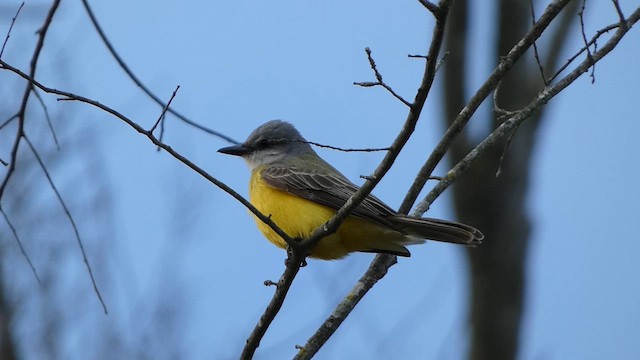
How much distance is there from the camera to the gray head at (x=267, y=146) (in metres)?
7.41

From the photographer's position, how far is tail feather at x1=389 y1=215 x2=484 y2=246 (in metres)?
5.60

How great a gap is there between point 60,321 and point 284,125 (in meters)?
3.22

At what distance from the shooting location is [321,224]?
6.05m

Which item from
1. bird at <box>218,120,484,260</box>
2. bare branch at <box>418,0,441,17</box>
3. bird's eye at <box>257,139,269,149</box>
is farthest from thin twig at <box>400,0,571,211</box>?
bird's eye at <box>257,139,269,149</box>

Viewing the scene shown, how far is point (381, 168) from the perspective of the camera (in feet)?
14.3

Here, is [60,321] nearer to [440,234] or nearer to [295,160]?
[295,160]

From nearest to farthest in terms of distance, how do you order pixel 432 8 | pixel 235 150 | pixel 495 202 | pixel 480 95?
1. pixel 432 8
2. pixel 480 95
3. pixel 235 150
4. pixel 495 202

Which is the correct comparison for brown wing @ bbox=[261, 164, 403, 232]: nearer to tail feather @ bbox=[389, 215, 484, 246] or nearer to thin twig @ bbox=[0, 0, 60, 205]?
tail feather @ bbox=[389, 215, 484, 246]

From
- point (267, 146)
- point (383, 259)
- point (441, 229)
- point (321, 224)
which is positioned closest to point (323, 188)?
point (321, 224)

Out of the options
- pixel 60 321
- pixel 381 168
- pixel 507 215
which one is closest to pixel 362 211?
pixel 381 168

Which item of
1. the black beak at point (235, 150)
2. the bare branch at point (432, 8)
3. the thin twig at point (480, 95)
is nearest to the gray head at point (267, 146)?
the black beak at point (235, 150)

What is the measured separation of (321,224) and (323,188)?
0.35 meters

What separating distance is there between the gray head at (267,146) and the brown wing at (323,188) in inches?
20.2

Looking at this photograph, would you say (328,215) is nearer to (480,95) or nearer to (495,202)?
(480,95)
